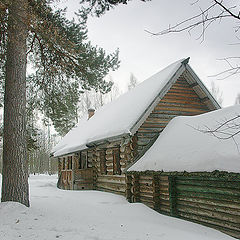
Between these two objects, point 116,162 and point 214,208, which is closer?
point 214,208

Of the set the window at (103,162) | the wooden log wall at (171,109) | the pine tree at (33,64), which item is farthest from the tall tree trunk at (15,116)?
the window at (103,162)

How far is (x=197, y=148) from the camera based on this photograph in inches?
297

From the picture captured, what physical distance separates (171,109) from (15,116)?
24.9 feet

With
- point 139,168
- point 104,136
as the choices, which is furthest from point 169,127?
point 104,136

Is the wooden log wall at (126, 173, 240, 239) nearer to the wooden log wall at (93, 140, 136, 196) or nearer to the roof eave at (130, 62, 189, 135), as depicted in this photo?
the wooden log wall at (93, 140, 136, 196)

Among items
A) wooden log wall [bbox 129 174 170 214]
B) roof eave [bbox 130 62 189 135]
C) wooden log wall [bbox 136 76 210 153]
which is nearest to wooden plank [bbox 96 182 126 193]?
wooden log wall [bbox 129 174 170 214]

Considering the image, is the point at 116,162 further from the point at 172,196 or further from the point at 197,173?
the point at 197,173

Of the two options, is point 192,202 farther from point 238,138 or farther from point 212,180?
point 238,138

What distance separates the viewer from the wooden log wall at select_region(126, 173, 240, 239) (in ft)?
20.5

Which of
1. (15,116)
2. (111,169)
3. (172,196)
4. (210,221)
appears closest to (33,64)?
(15,116)

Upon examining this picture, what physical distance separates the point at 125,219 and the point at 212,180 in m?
2.90

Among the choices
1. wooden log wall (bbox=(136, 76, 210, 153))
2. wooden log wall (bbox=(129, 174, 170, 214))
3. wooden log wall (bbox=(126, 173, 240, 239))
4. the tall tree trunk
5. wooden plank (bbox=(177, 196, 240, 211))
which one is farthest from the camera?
wooden log wall (bbox=(136, 76, 210, 153))

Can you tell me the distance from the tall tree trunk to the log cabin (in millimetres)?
4326

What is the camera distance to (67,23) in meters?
9.27
